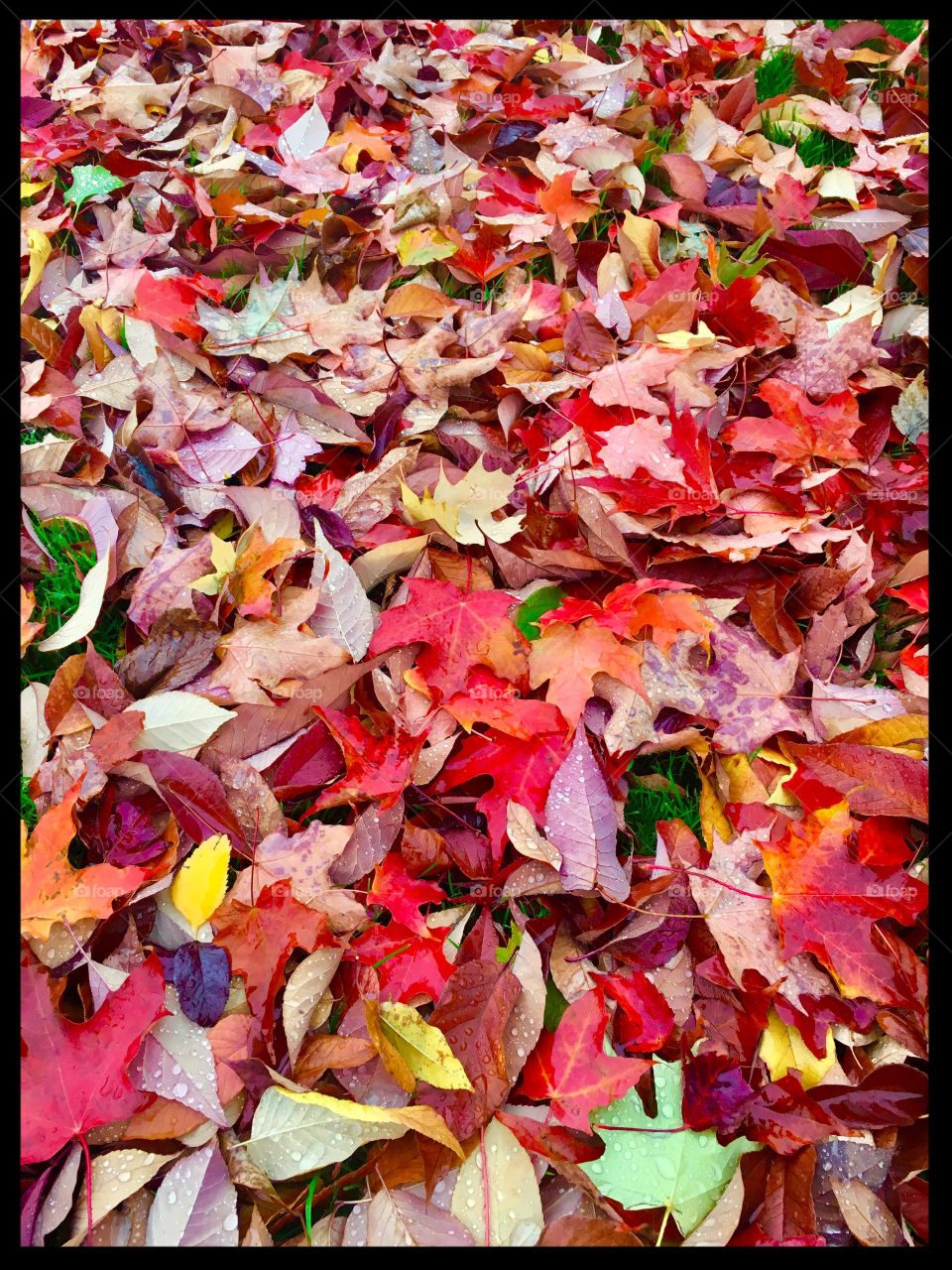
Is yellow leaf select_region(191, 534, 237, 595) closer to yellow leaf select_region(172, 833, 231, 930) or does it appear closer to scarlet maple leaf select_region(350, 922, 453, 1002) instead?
yellow leaf select_region(172, 833, 231, 930)

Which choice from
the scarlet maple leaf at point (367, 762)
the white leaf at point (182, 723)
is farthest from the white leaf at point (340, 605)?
the white leaf at point (182, 723)

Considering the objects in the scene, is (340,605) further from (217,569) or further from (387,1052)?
(387,1052)

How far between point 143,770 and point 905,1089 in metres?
1.21

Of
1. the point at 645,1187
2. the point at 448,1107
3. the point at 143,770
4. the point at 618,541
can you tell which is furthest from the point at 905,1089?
the point at 143,770

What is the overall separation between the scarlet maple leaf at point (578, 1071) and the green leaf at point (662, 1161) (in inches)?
1.3

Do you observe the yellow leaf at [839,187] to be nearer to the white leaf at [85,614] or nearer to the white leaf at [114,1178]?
the white leaf at [85,614]

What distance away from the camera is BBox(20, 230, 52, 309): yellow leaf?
2.09m

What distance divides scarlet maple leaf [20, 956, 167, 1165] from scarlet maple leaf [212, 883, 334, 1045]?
0.11 meters

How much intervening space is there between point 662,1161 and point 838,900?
46 cm

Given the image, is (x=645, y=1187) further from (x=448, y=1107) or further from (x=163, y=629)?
(x=163, y=629)

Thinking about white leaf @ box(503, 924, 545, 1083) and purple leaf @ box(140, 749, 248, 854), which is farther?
purple leaf @ box(140, 749, 248, 854)

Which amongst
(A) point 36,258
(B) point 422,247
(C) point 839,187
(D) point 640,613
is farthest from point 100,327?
(C) point 839,187

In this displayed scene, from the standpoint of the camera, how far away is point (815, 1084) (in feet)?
3.91
